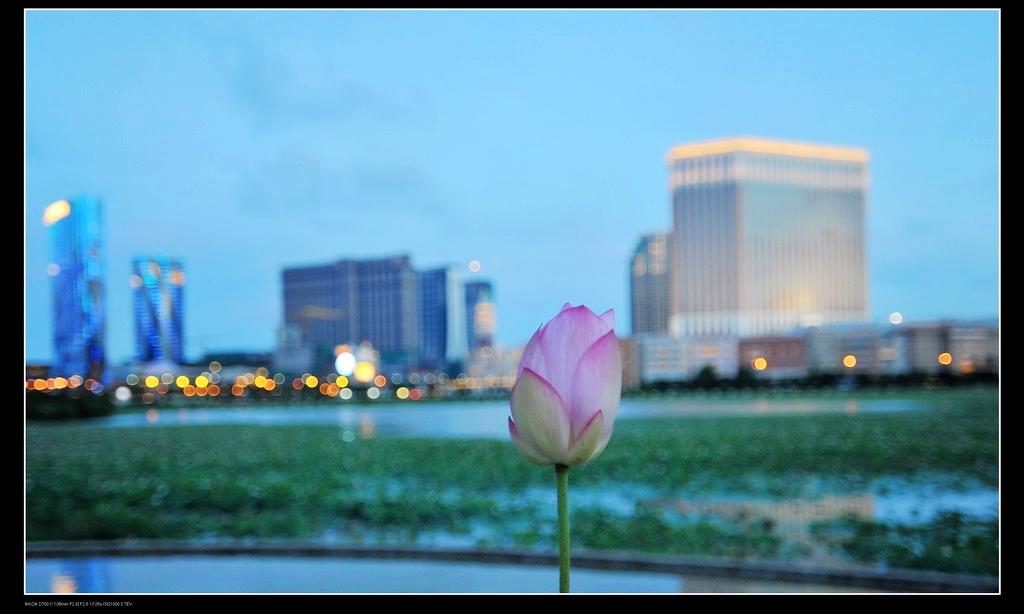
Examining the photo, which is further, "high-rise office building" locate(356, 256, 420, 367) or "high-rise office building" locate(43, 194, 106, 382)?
"high-rise office building" locate(356, 256, 420, 367)

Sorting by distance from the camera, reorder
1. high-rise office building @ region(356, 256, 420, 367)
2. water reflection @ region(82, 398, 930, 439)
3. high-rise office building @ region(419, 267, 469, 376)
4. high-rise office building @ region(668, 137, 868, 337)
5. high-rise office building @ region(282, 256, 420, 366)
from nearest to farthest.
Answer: water reflection @ region(82, 398, 930, 439), high-rise office building @ region(419, 267, 469, 376), high-rise office building @ region(356, 256, 420, 367), high-rise office building @ region(282, 256, 420, 366), high-rise office building @ region(668, 137, 868, 337)

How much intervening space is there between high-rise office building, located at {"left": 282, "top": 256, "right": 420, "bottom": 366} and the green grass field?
705cm

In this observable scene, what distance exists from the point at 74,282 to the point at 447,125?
20.8 feet

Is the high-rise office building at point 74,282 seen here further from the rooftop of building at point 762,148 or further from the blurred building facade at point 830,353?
the rooftop of building at point 762,148

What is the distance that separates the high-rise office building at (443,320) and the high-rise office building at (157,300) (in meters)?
5.75

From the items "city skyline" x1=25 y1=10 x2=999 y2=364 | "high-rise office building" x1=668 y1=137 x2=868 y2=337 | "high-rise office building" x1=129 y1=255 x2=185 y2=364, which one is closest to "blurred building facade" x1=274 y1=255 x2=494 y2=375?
"city skyline" x1=25 y1=10 x2=999 y2=364

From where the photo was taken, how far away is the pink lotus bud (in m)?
0.37

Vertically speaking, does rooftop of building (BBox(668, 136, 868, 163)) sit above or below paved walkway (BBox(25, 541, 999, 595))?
above

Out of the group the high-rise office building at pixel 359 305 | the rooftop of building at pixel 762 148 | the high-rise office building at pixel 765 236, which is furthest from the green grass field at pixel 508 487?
the high-rise office building at pixel 765 236

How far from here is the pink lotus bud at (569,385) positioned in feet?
1.21

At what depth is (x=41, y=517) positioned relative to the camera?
4.29 meters

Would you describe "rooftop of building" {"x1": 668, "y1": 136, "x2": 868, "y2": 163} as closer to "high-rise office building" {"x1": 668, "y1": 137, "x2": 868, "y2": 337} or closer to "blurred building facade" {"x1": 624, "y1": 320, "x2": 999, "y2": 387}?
"high-rise office building" {"x1": 668, "y1": 137, "x2": 868, "y2": 337}

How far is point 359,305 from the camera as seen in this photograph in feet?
53.9

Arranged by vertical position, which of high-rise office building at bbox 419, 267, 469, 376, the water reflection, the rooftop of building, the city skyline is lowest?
the water reflection
